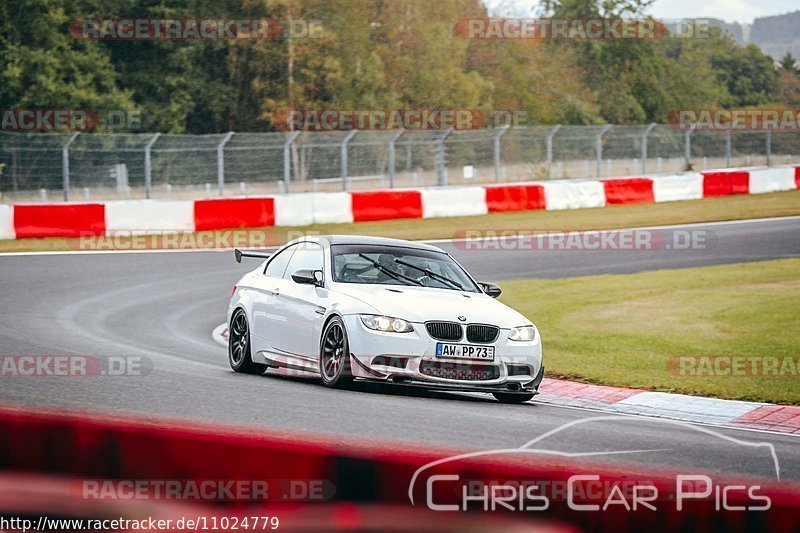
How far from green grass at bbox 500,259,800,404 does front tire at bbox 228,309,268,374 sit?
120 inches

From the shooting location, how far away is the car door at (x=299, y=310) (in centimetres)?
→ 1067

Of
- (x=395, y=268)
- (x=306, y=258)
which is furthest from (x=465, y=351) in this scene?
(x=306, y=258)

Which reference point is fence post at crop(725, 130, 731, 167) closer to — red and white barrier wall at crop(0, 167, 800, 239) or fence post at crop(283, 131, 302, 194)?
red and white barrier wall at crop(0, 167, 800, 239)

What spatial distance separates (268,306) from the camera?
11.4 metres

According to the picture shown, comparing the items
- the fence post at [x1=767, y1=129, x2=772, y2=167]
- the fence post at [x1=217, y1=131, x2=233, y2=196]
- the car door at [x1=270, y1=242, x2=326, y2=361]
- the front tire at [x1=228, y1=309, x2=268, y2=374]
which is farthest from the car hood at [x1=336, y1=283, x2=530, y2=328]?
the fence post at [x1=767, y1=129, x2=772, y2=167]

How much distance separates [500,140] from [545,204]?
4119 mm

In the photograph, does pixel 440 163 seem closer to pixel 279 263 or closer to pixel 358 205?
pixel 358 205

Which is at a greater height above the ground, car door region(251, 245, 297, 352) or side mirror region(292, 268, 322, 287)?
side mirror region(292, 268, 322, 287)

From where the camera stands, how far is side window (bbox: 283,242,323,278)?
11.3 metres

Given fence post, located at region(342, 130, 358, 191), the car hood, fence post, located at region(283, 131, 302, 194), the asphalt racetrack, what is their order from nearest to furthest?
the asphalt racetrack < the car hood < fence post, located at region(283, 131, 302, 194) < fence post, located at region(342, 130, 358, 191)

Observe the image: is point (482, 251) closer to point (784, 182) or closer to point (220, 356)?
point (220, 356)

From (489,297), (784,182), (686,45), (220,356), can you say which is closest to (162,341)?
(220,356)

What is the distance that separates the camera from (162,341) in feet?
45.1

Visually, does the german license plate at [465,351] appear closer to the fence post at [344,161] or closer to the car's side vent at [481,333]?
the car's side vent at [481,333]
